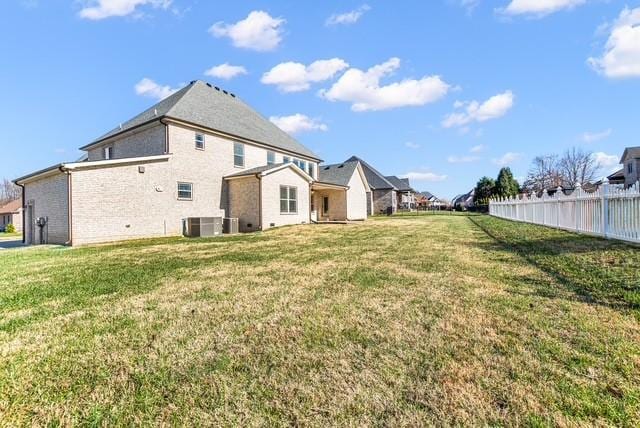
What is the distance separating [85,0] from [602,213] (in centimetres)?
1822

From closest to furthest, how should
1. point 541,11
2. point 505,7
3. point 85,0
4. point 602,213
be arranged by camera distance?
point 602,213 → point 85,0 → point 505,7 → point 541,11

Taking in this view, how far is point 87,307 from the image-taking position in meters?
4.02

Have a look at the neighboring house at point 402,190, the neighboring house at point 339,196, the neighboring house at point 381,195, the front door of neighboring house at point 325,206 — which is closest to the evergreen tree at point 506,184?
the neighboring house at point 402,190

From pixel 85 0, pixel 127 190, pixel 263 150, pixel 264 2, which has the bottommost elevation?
pixel 127 190

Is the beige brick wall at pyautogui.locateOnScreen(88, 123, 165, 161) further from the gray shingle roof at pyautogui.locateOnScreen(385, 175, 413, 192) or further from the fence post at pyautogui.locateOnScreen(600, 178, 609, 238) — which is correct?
the gray shingle roof at pyautogui.locateOnScreen(385, 175, 413, 192)

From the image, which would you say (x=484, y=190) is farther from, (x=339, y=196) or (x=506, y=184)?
(x=339, y=196)

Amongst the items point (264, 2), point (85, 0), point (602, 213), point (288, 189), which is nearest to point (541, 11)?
point (602, 213)

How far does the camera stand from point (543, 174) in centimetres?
5916

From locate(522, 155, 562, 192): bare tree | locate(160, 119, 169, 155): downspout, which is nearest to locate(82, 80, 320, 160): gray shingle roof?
locate(160, 119, 169, 155): downspout

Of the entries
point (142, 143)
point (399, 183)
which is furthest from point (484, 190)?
point (142, 143)

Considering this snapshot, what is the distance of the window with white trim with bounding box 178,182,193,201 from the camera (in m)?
15.2

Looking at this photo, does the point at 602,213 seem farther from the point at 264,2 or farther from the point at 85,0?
the point at 85,0

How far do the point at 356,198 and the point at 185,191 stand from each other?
1548 cm

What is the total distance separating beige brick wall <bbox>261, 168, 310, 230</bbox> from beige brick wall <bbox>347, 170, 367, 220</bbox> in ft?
20.8
